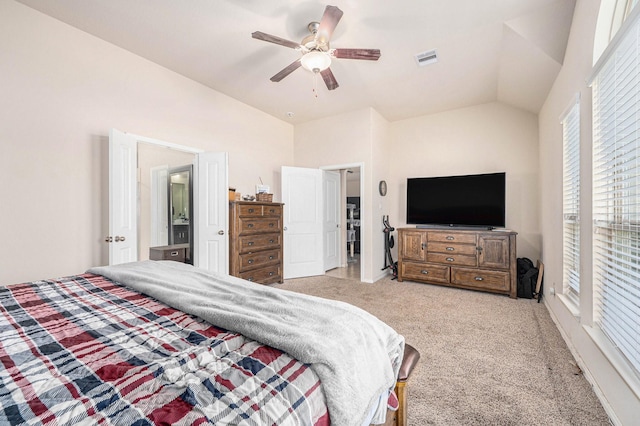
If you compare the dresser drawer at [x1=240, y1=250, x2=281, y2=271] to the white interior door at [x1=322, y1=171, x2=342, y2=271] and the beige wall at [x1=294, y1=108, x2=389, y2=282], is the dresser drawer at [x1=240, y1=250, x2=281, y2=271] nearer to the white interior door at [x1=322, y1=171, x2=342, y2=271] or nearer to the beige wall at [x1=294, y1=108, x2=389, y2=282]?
the white interior door at [x1=322, y1=171, x2=342, y2=271]

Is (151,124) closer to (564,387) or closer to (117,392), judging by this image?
(117,392)

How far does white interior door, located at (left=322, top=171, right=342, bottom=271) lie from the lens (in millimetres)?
5336

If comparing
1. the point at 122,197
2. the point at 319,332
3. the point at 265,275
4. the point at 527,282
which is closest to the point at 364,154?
the point at 265,275

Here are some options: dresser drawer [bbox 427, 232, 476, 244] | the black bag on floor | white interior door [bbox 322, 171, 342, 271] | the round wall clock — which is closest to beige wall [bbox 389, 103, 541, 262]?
the round wall clock

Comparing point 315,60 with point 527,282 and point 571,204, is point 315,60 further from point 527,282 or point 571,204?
point 527,282

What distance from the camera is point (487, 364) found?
6.69 feet

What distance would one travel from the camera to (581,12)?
2025 mm

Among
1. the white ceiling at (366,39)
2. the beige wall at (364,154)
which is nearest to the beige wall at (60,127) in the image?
the white ceiling at (366,39)

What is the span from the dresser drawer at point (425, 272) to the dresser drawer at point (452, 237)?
1.35ft

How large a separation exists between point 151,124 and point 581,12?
424 centimetres

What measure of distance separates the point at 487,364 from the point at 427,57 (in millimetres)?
3098

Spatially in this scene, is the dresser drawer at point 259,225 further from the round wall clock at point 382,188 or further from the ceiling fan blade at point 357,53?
the ceiling fan blade at point 357,53

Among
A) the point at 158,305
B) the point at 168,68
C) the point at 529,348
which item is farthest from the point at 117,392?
the point at 168,68

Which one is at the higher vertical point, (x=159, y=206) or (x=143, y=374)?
(x=159, y=206)
